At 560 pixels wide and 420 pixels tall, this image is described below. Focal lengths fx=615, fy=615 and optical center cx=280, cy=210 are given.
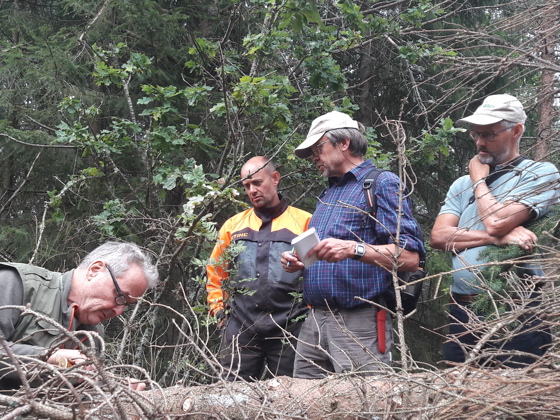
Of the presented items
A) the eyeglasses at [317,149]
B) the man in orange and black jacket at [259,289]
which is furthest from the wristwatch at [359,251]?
the eyeglasses at [317,149]

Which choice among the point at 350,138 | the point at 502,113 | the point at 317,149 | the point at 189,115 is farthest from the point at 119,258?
the point at 189,115

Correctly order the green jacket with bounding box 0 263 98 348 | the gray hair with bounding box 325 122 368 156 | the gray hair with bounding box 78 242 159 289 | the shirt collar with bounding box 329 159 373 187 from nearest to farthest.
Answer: the green jacket with bounding box 0 263 98 348
the gray hair with bounding box 78 242 159 289
the shirt collar with bounding box 329 159 373 187
the gray hair with bounding box 325 122 368 156

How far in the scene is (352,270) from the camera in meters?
3.40

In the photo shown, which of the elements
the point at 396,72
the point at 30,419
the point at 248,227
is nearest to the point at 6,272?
the point at 30,419

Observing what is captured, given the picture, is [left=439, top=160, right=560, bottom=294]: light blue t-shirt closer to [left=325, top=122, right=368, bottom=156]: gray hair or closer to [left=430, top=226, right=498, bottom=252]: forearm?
[left=430, top=226, right=498, bottom=252]: forearm

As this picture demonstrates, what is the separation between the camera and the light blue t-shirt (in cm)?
291

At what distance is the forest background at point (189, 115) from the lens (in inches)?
180

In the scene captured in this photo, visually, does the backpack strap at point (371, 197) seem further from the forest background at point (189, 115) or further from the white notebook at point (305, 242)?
the forest background at point (189, 115)

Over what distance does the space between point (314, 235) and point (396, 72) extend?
223 inches

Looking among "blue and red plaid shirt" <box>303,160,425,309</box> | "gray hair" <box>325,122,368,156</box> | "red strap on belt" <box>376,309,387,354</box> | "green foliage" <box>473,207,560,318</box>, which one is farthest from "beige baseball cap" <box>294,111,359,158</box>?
"green foliage" <box>473,207,560,318</box>

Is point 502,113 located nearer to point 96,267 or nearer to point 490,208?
point 490,208

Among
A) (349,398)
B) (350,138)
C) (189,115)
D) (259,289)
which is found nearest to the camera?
(349,398)

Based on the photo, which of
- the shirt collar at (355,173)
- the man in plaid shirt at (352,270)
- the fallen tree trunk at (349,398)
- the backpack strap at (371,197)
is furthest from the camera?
the shirt collar at (355,173)

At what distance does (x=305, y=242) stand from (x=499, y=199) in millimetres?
987
